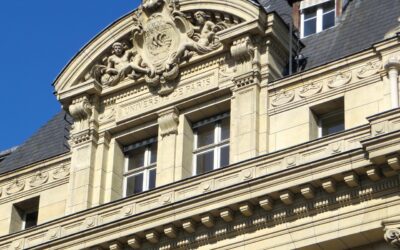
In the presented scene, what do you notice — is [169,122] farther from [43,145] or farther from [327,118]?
[43,145]

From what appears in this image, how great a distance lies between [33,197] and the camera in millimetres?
42719

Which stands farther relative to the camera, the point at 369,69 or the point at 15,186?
the point at 15,186

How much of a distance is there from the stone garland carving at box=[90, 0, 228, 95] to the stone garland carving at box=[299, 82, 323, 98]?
3.04m

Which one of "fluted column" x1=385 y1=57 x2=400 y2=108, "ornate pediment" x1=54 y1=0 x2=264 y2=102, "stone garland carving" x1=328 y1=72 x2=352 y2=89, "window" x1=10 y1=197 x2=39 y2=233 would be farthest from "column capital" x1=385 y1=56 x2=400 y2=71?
"window" x1=10 y1=197 x2=39 y2=233

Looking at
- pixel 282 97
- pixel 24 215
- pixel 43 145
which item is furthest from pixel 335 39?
pixel 24 215

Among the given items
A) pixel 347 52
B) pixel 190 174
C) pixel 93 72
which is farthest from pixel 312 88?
pixel 93 72

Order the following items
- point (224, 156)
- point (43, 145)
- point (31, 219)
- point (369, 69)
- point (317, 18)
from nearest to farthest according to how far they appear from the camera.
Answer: point (369, 69) < point (224, 156) < point (317, 18) < point (31, 219) < point (43, 145)

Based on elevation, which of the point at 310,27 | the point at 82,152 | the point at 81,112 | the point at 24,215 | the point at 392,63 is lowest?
the point at 24,215

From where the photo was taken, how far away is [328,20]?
4216cm

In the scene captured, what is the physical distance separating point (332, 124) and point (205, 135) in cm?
395

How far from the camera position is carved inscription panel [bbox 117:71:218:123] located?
131 feet

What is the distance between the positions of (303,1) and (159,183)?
7.46 m

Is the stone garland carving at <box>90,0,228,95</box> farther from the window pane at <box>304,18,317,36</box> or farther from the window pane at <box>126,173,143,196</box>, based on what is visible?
the window pane at <box>304,18,317,36</box>

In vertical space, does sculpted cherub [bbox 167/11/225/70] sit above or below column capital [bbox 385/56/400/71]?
above
